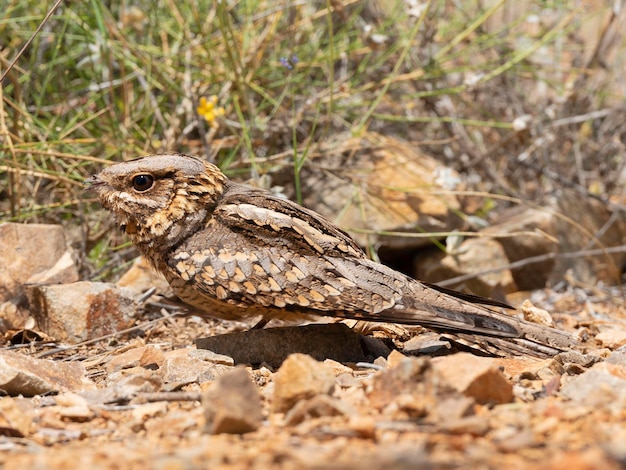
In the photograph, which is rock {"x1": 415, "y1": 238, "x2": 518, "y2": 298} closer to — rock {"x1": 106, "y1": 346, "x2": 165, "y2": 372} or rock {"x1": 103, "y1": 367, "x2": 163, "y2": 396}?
rock {"x1": 106, "y1": 346, "x2": 165, "y2": 372}

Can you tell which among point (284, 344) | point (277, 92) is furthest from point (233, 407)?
point (277, 92)

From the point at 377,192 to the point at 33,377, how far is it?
2.58 metres

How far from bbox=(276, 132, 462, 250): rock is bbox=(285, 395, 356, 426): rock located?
2.39 metres

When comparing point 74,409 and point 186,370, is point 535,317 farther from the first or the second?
point 74,409

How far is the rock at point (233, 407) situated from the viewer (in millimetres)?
1823

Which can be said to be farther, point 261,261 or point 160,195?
point 160,195

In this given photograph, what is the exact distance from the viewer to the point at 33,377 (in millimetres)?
2418

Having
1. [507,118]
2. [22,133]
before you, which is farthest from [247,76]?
[507,118]

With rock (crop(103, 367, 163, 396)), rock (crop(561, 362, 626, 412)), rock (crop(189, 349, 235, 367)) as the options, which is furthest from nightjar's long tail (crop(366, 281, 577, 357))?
rock (crop(103, 367, 163, 396))

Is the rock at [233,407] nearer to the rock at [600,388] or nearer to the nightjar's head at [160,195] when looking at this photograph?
the rock at [600,388]

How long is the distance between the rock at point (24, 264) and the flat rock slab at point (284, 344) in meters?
0.92

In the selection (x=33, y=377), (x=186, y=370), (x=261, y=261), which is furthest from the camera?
(x=261, y=261)

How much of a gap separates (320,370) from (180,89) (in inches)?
109

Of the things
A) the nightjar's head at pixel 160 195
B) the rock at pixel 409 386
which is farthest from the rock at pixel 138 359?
the rock at pixel 409 386
